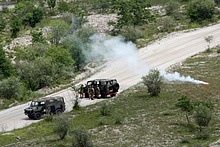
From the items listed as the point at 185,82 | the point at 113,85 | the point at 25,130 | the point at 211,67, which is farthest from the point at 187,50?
the point at 25,130

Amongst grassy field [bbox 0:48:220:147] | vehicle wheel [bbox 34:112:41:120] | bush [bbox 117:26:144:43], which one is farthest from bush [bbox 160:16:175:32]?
vehicle wheel [bbox 34:112:41:120]

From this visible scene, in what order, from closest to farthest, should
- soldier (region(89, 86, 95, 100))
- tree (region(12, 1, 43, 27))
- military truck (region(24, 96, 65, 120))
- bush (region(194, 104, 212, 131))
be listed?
1. bush (region(194, 104, 212, 131))
2. military truck (region(24, 96, 65, 120))
3. soldier (region(89, 86, 95, 100))
4. tree (region(12, 1, 43, 27))

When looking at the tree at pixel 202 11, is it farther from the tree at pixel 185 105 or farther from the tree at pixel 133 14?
the tree at pixel 185 105

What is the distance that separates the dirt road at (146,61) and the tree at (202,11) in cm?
640

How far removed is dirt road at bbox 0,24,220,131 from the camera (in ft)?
238

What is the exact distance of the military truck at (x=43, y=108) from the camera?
68.8m

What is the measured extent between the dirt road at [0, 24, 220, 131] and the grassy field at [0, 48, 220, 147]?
16.1 feet

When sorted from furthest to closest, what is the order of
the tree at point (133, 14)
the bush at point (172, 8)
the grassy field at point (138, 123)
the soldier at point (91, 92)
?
the bush at point (172, 8), the tree at point (133, 14), the soldier at point (91, 92), the grassy field at point (138, 123)

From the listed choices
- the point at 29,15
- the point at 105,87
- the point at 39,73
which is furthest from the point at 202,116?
the point at 29,15

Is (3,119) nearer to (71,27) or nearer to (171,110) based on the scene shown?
(171,110)

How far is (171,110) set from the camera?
68.4 meters

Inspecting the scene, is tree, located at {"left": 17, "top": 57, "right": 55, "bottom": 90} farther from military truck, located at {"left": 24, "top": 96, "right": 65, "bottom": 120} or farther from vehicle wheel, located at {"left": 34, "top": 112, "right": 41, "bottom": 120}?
vehicle wheel, located at {"left": 34, "top": 112, "right": 41, "bottom": 120}

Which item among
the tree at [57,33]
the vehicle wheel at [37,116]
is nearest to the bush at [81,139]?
the vehicle wheel at [37,116]

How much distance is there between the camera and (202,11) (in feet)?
484
